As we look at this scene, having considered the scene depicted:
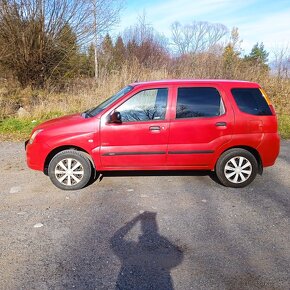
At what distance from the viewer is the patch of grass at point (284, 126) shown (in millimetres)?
8781

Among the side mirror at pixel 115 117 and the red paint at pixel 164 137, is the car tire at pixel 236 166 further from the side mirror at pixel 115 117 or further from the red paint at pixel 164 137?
the side mirror at pixel 115 117

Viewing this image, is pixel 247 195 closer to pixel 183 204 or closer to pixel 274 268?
pixel 183 204

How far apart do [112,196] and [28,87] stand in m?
12.0

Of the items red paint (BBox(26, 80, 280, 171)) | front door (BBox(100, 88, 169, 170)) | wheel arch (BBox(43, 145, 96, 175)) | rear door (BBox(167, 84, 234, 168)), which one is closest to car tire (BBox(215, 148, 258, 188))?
red paint (BBox(26, 80, 280, 171))

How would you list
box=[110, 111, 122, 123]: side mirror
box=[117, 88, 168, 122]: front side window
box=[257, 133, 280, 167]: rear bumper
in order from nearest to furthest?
box=[110, 111, 122, 123]: side mirror < box=[117, 88, 168, 122]: front side window < box=[257, 133, 280, 167]: rear bumper

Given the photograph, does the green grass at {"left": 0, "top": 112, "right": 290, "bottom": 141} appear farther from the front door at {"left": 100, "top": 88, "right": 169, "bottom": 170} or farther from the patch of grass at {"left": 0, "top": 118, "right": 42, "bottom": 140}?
the front door at {"left": 100, "top": 88, "right": 169, "bottom": 170}

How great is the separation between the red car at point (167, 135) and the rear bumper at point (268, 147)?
0.05ft

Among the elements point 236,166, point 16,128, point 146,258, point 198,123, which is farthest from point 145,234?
point 16,128

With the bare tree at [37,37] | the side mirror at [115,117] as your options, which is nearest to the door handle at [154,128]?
the side mirror at [115,117]

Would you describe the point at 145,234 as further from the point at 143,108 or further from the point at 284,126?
the point at 284,126

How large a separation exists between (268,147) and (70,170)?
10.7ft

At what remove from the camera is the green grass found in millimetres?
8636

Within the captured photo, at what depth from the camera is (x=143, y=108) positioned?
4.88m

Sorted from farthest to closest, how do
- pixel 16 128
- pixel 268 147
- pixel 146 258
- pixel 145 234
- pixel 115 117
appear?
pixel 16 128 < pixel 268 147 < pixel 115 117 < pixel 145 234 < pixel 146 258
